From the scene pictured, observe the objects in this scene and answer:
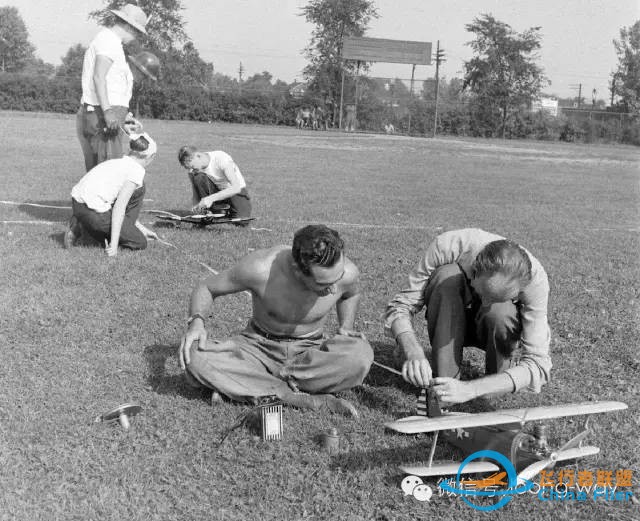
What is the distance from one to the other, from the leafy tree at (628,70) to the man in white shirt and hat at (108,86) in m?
51.6

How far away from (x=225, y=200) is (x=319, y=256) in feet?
20.2

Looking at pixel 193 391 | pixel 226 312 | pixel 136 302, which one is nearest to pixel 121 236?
pixel 136 302

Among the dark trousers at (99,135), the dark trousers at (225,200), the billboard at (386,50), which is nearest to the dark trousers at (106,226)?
the dark trousers at (99,135)

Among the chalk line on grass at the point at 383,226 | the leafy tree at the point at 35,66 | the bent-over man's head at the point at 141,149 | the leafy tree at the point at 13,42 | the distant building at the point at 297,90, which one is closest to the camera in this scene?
the bent-over man's head at the point at 141,149

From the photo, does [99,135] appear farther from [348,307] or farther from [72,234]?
[348,307]

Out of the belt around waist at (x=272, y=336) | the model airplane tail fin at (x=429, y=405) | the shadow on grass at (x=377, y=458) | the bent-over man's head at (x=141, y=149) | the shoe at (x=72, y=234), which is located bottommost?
the shadow on grass at (x=377, y=458)

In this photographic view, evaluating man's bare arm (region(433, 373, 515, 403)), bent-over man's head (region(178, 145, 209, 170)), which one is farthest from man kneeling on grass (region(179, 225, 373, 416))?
bent-over man's head (region(178, 145, 209, 170))

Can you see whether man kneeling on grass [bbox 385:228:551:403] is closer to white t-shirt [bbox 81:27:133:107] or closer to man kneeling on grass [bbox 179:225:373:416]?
man kneeling on grass [bbox 179:225:373:416]

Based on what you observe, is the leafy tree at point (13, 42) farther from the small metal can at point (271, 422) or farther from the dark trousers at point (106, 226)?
the small metal can at point (271, 422)

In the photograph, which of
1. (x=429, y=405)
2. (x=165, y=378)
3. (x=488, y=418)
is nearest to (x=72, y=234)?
(x=165, y=378)

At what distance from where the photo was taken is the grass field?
3.29 m

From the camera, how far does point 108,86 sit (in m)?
8.30

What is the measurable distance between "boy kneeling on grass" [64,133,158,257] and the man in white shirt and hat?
0.56 meters

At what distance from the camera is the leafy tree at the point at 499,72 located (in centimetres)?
5112
